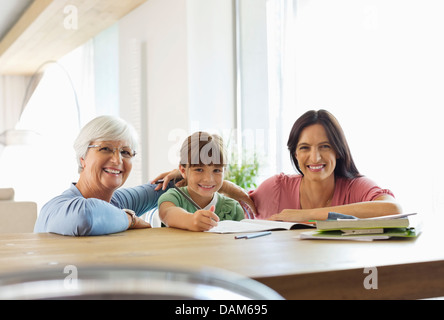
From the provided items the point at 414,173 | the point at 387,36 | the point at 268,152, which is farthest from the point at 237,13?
the point at 414,173

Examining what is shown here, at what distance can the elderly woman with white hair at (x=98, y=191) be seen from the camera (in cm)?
156

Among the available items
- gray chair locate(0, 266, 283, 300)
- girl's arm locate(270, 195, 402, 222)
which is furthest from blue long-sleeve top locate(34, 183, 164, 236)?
gray chair locate(0, 266, 283, 300)

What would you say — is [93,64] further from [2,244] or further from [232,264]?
[232,264]

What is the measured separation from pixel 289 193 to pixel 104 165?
35.4 inches

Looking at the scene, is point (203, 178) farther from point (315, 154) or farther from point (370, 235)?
point (370, 235)

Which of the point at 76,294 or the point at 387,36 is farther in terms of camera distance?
the point at 387,36

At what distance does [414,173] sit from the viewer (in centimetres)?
314

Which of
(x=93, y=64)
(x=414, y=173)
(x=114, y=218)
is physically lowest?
(x=114, y=218)

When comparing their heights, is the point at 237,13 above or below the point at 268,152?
above

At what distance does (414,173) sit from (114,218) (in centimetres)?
210

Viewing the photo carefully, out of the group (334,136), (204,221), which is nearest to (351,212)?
(334,136)

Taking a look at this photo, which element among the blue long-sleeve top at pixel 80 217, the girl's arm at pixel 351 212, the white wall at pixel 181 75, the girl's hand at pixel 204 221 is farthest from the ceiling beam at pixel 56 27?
the girl's hand at pixel 204 221

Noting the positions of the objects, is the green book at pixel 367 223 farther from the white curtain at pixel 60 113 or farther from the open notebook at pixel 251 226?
the white curtain at pixel 60 113
